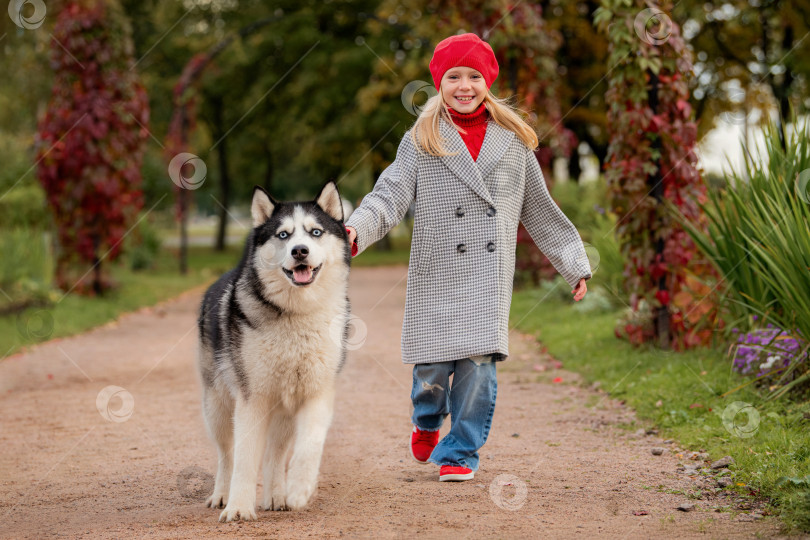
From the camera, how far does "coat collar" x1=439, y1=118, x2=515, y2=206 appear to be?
4672mm

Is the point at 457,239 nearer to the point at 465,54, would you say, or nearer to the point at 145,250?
the point at 465,54

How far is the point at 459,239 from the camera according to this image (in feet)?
15.4

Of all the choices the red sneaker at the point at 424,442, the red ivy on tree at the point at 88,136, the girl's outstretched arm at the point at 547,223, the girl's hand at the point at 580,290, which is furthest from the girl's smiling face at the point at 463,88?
the red ivy on tree at the point at 88,136

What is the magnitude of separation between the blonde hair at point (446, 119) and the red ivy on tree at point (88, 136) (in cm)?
1106

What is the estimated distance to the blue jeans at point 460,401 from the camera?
4.63 metres

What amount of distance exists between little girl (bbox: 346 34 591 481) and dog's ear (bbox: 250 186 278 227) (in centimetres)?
56

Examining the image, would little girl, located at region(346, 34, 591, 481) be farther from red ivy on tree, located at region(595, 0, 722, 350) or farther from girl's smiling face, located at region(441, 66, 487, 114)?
red ivy on tree, located at region(595, 0, 722, 350)

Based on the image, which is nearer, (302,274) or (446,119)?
(302,274)

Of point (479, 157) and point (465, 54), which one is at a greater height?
point (465, 54)

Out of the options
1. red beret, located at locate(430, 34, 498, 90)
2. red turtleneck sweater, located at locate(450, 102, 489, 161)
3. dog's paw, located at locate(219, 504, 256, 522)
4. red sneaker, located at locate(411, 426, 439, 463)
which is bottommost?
dog's paw, located at locate(219, 504, 256, 522)

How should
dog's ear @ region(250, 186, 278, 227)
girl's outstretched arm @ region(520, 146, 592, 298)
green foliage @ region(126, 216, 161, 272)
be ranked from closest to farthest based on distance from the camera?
dog's ear @ region(250, 186, 278, 227) < girl's outstretched arm @ region(520, 146, 592, 298) < green foliage @ region(126, 216, 161, 272)

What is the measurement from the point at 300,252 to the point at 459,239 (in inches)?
45.3

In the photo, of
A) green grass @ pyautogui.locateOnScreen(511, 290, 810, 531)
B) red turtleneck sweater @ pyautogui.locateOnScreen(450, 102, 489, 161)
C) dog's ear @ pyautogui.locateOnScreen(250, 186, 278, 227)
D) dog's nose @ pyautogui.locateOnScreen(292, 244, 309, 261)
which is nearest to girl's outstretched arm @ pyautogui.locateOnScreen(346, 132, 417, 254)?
red turtleneck sweater @ pyautogui.locateOnScreen(450, 102, 489, 161)

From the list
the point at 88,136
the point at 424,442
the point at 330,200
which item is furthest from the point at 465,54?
the point at 88,136
